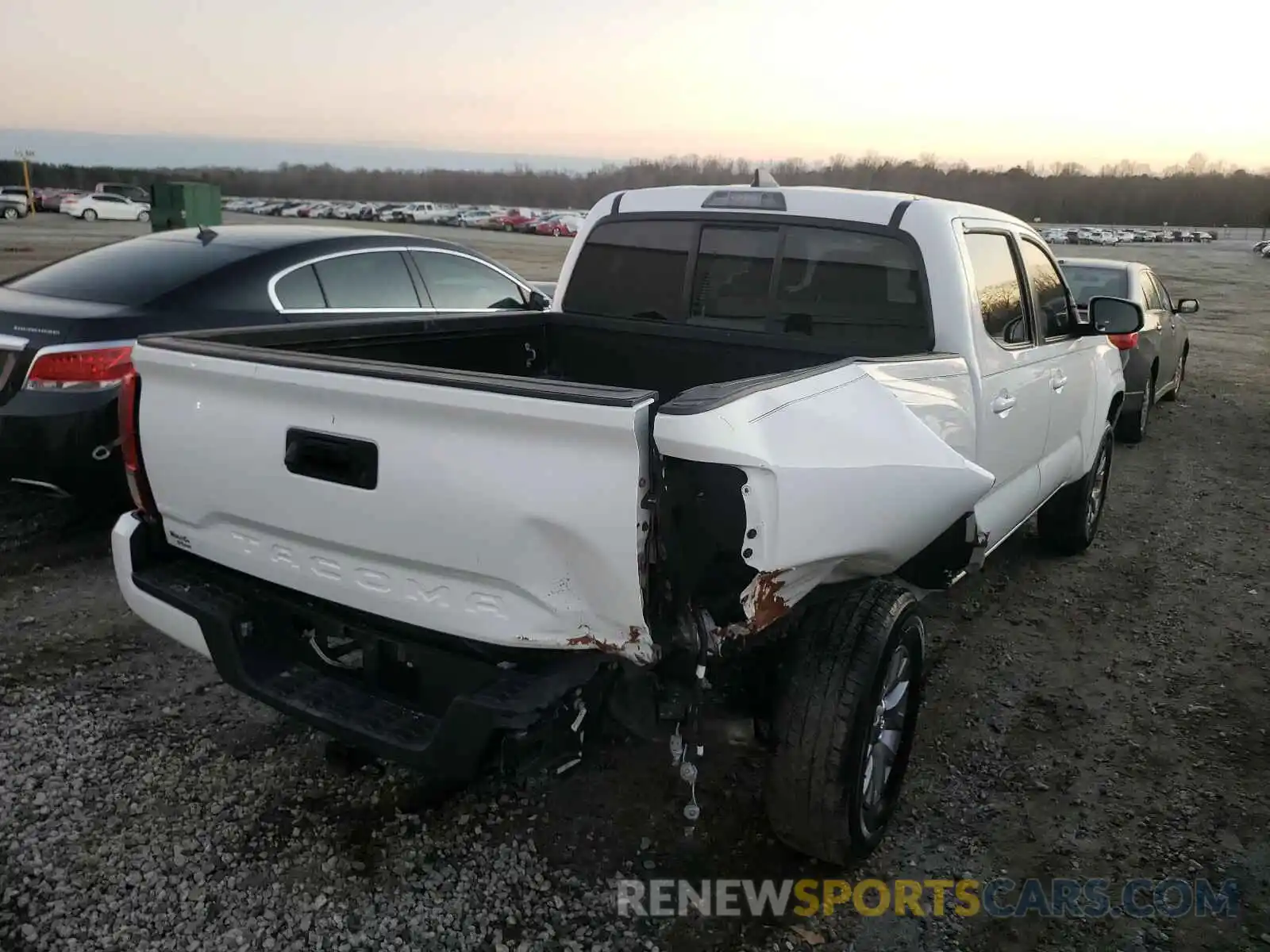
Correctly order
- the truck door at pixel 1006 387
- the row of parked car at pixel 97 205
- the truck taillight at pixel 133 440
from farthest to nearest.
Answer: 1. the row of parked car at pixel 97 205
2. the truck door at pixel 1006 387
3. the truck taillight at pixel 133 440

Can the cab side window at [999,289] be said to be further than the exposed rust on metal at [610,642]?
Yes

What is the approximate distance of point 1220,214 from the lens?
119938mm

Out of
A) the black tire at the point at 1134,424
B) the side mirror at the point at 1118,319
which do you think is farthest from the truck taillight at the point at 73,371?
the black tire at the point at 1134,424

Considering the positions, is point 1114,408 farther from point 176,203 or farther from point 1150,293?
point 176,203

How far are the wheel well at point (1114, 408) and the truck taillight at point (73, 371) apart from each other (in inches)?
219

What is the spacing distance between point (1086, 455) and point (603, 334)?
292 centimetres

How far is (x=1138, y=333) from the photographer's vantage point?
9000mm

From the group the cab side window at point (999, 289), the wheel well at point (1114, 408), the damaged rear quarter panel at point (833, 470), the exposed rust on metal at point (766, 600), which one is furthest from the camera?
the wheel well at point (1114, 408)

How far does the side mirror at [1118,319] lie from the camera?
202 inches

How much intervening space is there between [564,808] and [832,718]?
1.06 m

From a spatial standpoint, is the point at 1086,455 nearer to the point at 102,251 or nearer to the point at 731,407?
the point at 731,407

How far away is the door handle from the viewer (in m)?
3.95

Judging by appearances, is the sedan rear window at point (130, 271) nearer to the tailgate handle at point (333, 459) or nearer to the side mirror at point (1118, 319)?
the tailgate handle at point (333, 459)

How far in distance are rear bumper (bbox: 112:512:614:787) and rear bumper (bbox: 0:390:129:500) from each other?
2.05m
